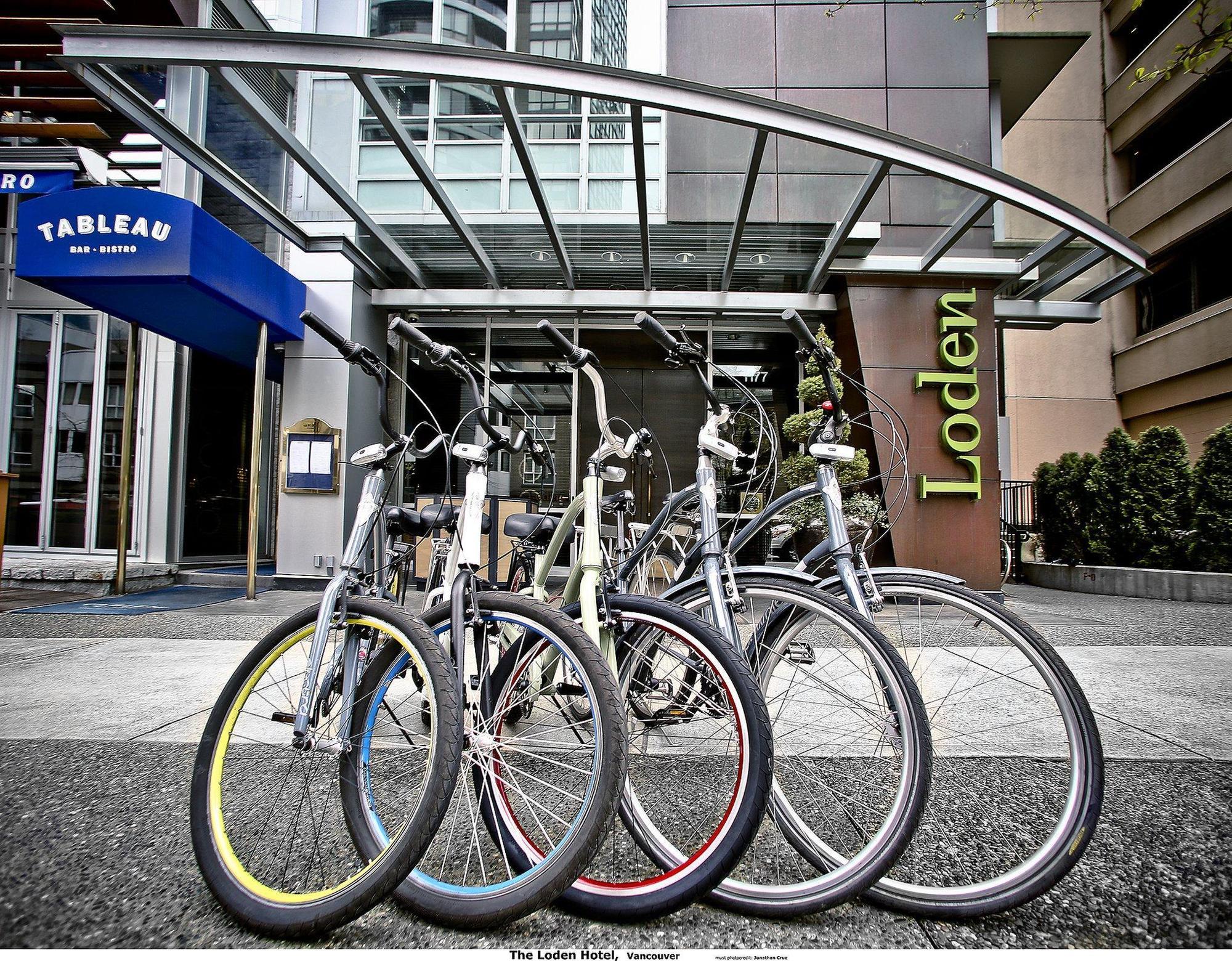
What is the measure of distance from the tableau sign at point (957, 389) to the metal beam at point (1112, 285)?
1553mm

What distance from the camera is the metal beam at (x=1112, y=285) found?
7078 mm

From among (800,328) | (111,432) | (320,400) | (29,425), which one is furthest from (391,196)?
(800,328)

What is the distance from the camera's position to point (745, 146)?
19.7 ft

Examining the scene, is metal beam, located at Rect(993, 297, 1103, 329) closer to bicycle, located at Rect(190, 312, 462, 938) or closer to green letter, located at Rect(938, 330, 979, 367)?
green letter, located at Rect(938, 330, 979, 367)

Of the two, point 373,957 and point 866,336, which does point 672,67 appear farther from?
point 373,957

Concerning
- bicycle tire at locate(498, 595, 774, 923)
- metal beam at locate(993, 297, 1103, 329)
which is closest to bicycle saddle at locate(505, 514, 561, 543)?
bicycle tire at locate(498, 595, 774, 923)

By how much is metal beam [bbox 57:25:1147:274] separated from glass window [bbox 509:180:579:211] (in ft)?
8.85

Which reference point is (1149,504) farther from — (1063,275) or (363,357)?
(363,357)

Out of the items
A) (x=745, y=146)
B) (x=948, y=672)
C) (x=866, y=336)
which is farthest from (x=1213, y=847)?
(x=866, y=336)

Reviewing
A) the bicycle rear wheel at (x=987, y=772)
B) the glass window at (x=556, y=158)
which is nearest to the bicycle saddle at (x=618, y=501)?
the bicycle rear wheel at (x=987, y=772)

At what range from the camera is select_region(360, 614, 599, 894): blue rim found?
1.37 metres

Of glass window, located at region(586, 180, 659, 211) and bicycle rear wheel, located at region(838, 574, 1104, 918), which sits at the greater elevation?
glass window, located at region(586, 180, 659, 211)

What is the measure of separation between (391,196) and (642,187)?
3032 millimetres

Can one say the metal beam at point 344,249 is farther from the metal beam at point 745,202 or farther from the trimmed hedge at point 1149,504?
the trimmed hedge at point 1149,504
